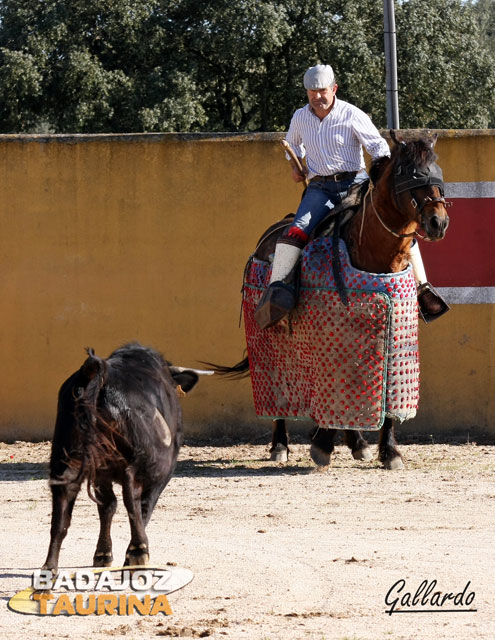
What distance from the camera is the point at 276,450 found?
363 inches

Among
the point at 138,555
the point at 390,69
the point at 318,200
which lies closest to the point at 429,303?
the point at 318,200

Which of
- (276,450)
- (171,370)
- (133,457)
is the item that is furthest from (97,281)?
(133,457)

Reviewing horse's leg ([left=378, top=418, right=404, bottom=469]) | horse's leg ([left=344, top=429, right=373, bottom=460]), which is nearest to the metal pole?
horse's leg ([left=344, top=429, right=373, bottom=460])

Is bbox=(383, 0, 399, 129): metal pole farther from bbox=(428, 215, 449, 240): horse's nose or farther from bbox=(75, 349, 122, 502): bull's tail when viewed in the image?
bbox=(75, 349, 122, 502): bull's tail

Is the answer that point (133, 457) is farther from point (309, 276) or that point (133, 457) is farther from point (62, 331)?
point (62, 331)

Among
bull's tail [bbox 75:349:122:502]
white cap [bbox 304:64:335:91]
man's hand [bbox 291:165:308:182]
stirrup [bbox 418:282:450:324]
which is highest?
white cap [bbox 304:64:335:91]

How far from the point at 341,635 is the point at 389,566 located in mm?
1143

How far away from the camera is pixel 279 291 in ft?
26.4

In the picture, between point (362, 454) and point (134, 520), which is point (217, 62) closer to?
point (362, 454)

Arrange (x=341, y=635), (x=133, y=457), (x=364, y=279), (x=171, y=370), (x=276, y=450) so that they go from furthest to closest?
1. (x=276, y=450)
2. (x=364, y=279)
3. (x=171, y=370)
4. (x=133, y=457)
5. (x=341, y=635)

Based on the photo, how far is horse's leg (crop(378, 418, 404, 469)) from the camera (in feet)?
28.1

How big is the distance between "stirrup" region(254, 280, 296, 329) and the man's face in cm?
132

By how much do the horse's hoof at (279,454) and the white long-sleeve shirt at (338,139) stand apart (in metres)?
2.26

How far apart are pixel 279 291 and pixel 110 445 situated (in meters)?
3.36
